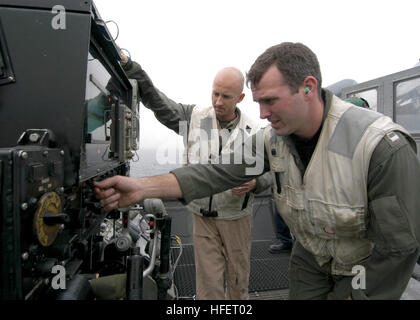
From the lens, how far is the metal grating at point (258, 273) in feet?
9.16

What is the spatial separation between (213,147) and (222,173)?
0.53m

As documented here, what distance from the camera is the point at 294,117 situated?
4.39ft

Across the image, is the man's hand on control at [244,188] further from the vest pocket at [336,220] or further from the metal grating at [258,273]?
the metal grating at [258,273]

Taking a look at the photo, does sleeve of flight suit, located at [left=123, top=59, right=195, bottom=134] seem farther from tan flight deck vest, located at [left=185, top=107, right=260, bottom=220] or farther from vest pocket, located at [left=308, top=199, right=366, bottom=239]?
vest pocket, located at [left=308, top=199, right=366, bottom=239]

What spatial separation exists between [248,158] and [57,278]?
3.97 ft

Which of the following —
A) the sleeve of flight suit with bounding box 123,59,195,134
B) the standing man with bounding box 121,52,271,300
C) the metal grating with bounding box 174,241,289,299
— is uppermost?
the sleeve of flight suit with bounding box 123,59,195,134

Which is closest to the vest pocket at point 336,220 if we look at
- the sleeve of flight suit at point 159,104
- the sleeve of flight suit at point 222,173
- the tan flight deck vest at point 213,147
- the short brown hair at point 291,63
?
the sleeve of flight suit at point 222,173

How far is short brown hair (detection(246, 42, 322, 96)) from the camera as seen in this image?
1276 millimetres

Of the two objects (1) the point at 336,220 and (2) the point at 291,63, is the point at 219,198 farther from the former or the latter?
(2) the point at 291,63

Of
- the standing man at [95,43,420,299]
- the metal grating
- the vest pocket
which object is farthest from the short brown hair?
the metal grating

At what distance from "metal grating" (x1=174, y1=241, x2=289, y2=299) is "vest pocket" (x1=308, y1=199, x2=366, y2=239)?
170cm

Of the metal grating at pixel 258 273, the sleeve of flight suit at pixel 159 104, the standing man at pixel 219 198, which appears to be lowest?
the metal grating at pixel 258 273
